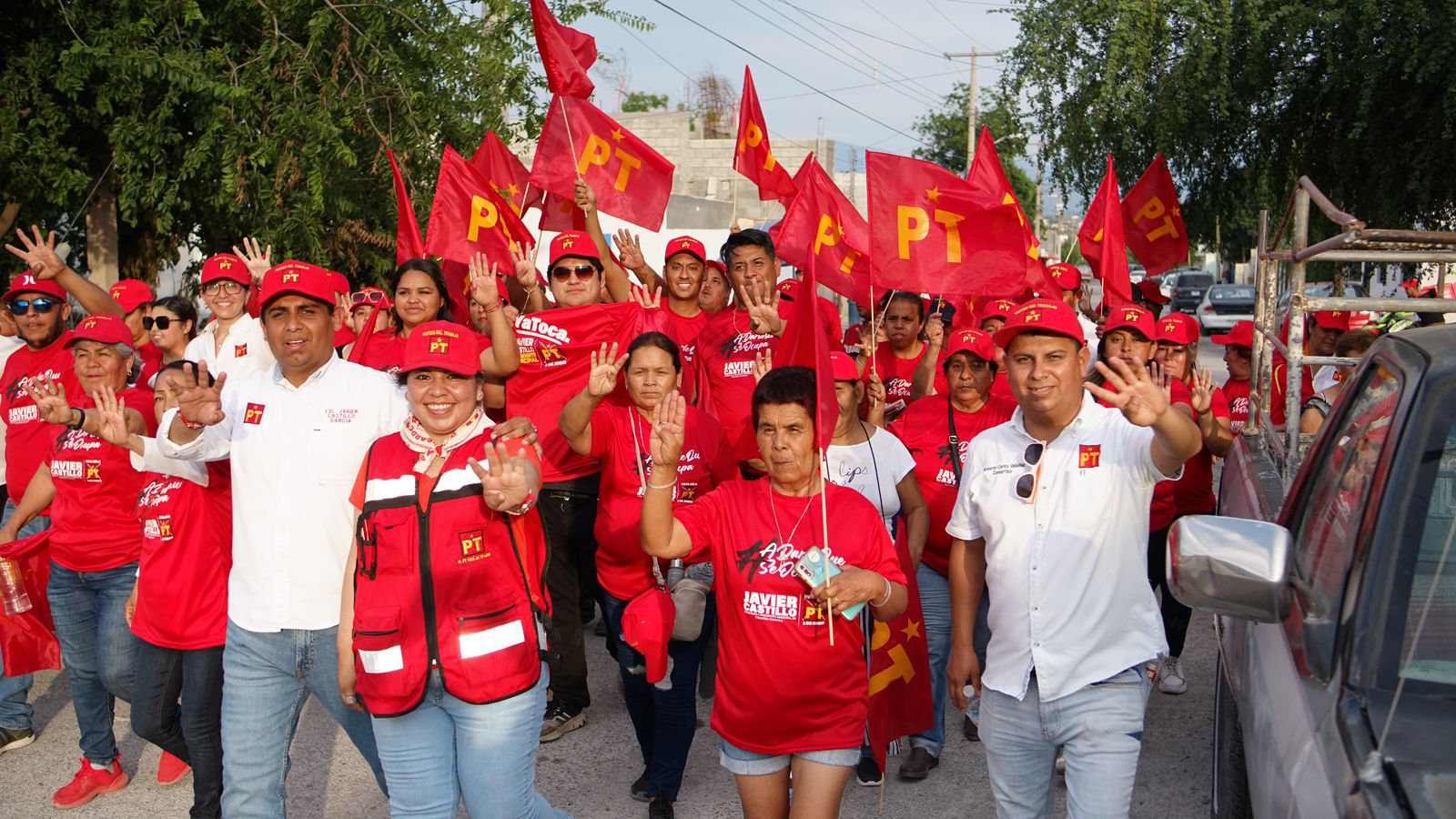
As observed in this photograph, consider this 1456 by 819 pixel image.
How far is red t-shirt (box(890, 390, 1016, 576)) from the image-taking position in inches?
216

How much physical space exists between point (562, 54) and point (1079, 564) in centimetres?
575

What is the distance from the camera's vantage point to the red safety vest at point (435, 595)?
3.66m

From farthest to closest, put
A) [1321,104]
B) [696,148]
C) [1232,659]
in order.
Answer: [696,148] → [1321,104] → [1232,659]

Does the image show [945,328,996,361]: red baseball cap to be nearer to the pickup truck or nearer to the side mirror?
the pickup truck

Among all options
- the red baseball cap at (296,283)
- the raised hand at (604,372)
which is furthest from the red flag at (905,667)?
the red baseball cap at (296,283)

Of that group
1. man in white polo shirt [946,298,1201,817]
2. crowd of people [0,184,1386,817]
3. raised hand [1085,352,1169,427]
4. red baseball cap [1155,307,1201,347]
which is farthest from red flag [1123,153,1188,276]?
raised hand [1085,352,1169,427]

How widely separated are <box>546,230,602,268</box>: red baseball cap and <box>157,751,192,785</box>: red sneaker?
2.79 metres

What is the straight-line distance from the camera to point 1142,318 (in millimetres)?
6340

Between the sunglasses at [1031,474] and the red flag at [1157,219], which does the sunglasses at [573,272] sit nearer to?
the sunglasses at [1031,474]

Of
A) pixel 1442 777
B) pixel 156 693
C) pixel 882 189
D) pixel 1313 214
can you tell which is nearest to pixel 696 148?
pixel 1313 214

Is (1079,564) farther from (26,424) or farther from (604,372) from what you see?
(26,424)

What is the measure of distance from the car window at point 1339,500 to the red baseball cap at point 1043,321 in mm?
718

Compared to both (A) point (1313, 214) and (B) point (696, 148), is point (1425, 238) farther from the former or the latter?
(B) point (696, 148)

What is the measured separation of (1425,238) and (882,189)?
3.03m
